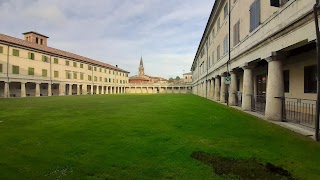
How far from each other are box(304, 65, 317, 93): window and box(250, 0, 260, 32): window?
159 inches

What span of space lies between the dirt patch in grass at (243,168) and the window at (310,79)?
33.7ft

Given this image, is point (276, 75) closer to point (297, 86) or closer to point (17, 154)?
point (297, 86)

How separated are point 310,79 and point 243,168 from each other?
11335 millimetres

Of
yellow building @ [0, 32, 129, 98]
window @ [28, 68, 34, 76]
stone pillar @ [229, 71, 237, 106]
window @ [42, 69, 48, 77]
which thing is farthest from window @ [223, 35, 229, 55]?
window @ [42, 69, 48, 77]

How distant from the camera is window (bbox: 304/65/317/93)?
13336 mm

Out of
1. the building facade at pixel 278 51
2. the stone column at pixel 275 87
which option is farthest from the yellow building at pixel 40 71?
the stone column at pixel 275 87

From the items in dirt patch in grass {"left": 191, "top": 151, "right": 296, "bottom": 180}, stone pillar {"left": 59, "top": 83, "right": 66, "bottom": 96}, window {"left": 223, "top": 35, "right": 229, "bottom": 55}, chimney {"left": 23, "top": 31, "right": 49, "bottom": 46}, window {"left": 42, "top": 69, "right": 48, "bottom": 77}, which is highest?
chimney {"left": 23, "top": 31, "right": 49, "bottom": 46}

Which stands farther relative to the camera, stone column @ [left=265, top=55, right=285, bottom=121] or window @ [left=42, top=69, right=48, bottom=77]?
window @ [left=42, top=69, right=48, bottom=77]

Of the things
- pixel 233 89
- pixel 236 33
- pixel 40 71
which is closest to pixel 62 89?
pixel 40 71

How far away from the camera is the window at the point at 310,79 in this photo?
13.3 meters

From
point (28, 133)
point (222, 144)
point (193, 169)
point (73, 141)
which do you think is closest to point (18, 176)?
point (73, 141)

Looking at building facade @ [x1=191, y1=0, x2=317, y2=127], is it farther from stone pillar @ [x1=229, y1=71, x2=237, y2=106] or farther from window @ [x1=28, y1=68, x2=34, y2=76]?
window @ [x1=28, y1=68, x2=34, y2=76]

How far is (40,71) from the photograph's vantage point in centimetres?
4947

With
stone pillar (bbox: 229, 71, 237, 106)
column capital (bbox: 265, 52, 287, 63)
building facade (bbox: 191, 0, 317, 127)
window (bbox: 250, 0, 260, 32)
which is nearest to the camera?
building facade (bbox: 191, 0, 317, 127)
